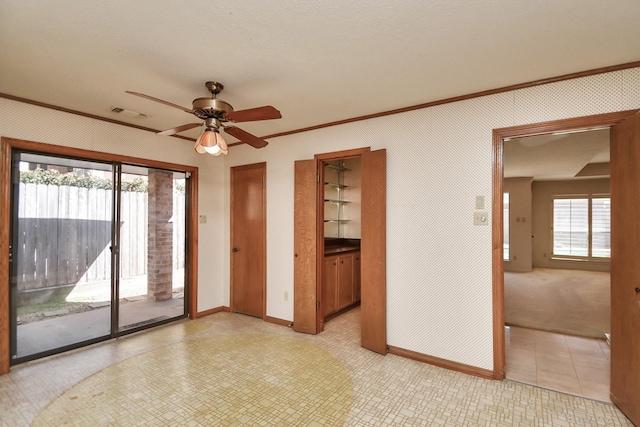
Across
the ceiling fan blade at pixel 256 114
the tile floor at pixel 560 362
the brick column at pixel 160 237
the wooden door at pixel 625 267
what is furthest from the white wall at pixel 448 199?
the brick column at pixel 160 237

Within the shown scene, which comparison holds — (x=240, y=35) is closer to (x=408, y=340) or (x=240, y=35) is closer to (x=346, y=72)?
(x=346, y=72)

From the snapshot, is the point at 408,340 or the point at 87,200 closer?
the point at 408,340

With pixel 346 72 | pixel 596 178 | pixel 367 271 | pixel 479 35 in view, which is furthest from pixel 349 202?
pixel 596 178

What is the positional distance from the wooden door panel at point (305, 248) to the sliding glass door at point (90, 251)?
68.4 inches

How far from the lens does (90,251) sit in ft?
11.3

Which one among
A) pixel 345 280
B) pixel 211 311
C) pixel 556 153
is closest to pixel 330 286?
pixel 345 280

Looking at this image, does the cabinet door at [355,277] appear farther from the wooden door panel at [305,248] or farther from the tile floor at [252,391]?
→ the tile floor at [252,391]

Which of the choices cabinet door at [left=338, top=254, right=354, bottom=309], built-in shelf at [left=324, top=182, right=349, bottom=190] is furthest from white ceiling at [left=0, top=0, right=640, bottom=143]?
cabinet door at [left=338, top=254, right=354, bottom=309]

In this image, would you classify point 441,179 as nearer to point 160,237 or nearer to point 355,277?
point 355,277

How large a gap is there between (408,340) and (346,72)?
2630 mm

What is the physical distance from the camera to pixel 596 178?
8078 millimetres

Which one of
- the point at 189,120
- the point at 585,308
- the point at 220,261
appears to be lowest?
the point at 585,308

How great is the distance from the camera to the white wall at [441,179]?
8.17 feet

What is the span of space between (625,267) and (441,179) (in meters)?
1.46
